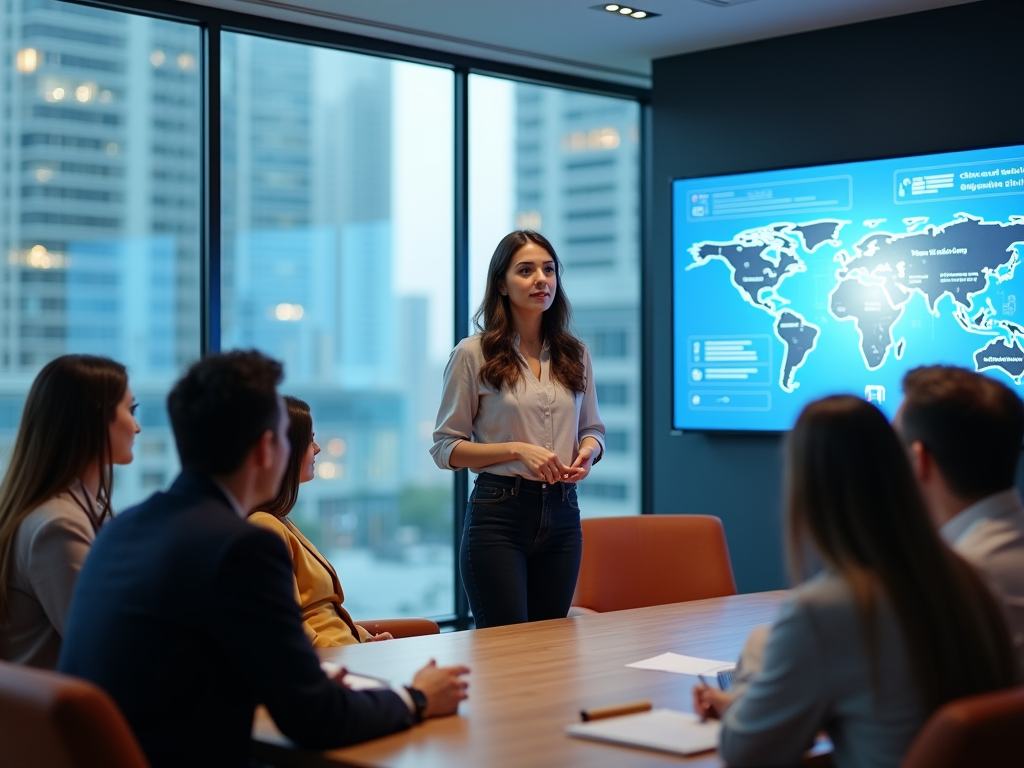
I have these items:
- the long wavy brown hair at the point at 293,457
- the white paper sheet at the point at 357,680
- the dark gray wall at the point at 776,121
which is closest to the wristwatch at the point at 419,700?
the white paper sheet at the point at 357,680

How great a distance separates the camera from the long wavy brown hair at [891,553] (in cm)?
164

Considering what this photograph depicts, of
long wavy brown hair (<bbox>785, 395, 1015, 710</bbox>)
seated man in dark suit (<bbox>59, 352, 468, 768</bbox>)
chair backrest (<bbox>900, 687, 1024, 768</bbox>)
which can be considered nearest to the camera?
chair backrest (<bbox>900, 687, 1024, 768</bbox>)

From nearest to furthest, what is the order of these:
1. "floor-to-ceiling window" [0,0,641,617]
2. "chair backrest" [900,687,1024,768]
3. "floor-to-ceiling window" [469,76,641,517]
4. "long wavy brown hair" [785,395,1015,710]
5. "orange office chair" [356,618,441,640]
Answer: "chair backrest" [900,687,1024,768] < "long wavy brown hair" [785,395,1015,710] < "orange office chair" [356,618,441,640] < "floor-to-ceiling window" [0,0,641,617] < "floor-to-ceiling window" [469,76,641,517]

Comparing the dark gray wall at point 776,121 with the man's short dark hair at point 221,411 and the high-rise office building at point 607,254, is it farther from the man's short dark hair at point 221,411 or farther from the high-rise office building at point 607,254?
the man's short dark hair at point 221,411

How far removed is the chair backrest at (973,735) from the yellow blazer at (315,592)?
1772mm

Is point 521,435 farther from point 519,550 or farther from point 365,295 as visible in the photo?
point 365,295

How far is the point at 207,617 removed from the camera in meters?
1.81

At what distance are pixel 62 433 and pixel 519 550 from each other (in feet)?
4.73

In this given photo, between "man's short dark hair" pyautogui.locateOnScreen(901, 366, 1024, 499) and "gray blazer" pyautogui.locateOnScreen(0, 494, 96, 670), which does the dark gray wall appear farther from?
"gray blazer" pyautogui.locateOnScreen(0, 494, 96, 670)

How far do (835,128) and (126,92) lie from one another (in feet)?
9.92

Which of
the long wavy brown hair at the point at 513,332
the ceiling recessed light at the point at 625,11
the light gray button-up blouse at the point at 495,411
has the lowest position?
the light gray button-up blouse at the point at 495,411

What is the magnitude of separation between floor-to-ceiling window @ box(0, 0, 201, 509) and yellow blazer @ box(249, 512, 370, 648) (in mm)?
1993

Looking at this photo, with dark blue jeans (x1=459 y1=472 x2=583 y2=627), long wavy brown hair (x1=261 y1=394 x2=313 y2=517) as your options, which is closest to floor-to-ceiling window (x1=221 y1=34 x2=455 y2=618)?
dark blue jeans (x1=459 y1=472 x2=583 y2=627)

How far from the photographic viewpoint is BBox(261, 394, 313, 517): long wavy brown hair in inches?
122
